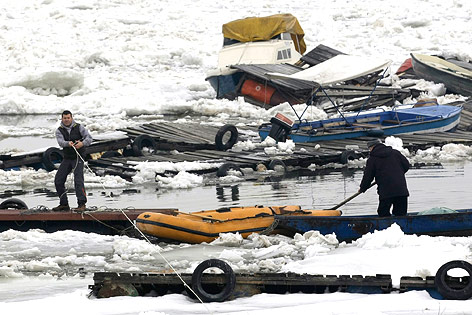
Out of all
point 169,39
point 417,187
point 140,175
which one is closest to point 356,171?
point 417,187

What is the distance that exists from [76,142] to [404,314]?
683 cm

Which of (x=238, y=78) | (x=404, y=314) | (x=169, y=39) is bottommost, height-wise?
(x=404, y=314)

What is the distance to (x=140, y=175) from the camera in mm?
19547

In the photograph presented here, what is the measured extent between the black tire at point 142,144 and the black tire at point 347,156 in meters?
4.46

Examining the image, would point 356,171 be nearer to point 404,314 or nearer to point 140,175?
point 140,175

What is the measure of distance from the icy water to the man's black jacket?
2.75 meters

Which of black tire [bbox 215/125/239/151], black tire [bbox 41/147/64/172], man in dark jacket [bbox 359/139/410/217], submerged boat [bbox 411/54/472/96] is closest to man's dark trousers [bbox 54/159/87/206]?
man in dark jacket [bbox 359/139/410/217]

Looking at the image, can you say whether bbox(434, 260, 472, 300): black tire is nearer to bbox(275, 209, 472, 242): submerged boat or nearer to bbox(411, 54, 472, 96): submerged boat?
bbox(275, 209, 472, 242): submerged boat

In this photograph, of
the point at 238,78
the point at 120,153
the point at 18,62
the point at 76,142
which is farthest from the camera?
the point at 18,62

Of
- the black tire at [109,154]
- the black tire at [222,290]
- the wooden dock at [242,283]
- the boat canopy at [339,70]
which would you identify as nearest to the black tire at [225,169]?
the black tire at [109,154]

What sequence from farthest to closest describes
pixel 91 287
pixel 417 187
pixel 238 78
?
pixel 238 78 < pixel 417 187 < pixel 91 287

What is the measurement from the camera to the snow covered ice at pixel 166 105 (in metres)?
9.53

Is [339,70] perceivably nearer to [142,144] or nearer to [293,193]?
[142,144]

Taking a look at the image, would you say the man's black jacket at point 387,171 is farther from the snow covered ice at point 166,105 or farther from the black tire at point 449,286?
the black tire at point 449,286
